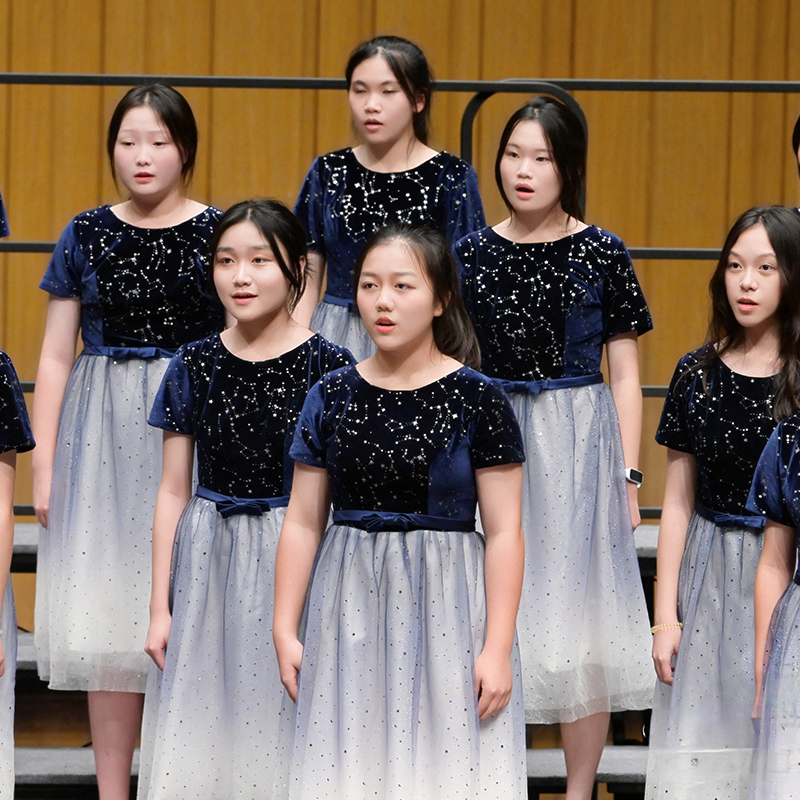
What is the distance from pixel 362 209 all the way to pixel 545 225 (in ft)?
1.07

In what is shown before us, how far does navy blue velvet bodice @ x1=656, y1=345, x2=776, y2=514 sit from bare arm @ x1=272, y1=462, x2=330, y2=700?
1.92 ft

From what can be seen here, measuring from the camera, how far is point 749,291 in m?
2.03

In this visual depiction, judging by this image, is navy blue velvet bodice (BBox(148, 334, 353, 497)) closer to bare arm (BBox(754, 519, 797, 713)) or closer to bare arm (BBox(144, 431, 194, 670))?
bare arm (BBox(144, 431, 194, 670))

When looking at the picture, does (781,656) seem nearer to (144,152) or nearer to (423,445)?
(423,445)

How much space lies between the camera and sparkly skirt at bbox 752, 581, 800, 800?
1667mm

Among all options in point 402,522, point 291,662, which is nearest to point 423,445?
point 402,522

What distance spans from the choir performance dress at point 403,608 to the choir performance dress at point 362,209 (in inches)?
25.2

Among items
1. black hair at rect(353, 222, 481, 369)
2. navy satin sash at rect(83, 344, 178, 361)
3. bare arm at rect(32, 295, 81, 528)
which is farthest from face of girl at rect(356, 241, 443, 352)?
bare arm at rect(32, 295, 81, 528)

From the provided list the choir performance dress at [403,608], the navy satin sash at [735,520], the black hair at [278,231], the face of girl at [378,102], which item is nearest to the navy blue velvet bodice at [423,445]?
the choir performance dress at [403,608]

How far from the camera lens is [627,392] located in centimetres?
232

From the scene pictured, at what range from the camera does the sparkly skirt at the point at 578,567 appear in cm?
227

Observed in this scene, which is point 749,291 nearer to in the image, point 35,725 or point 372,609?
point 372,609

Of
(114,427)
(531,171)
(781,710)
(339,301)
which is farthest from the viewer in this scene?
(339,301)

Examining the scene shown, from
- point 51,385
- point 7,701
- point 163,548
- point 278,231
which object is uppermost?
point 278,231
